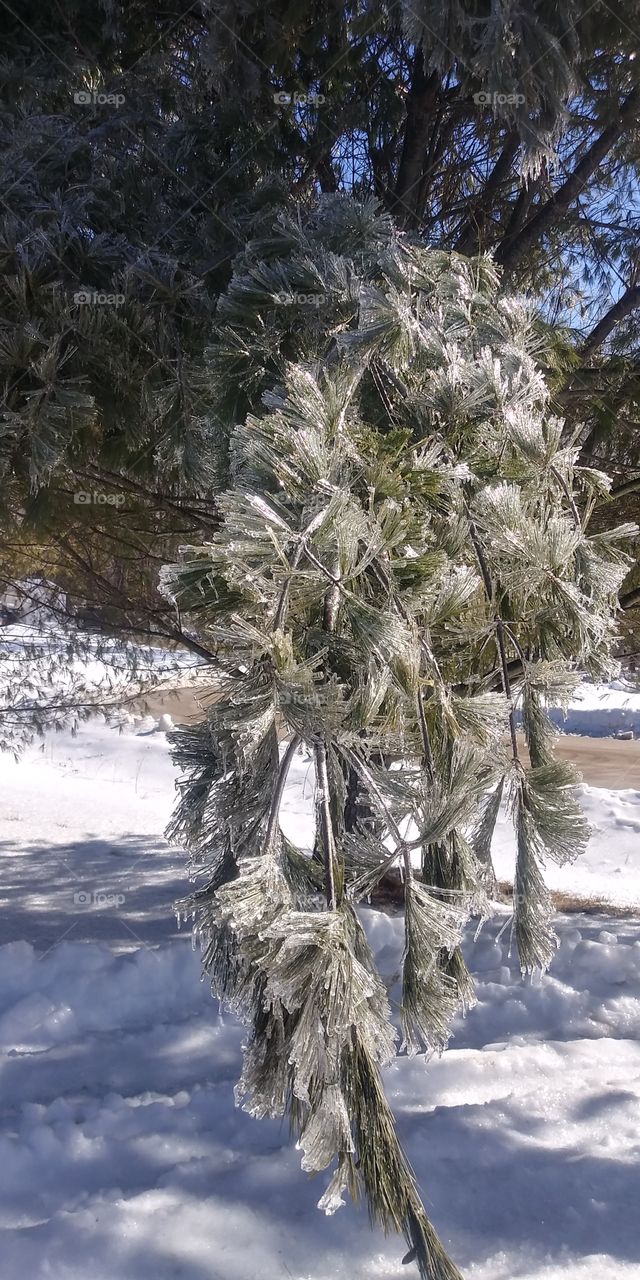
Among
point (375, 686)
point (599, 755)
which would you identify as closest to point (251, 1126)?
point (375, 686)

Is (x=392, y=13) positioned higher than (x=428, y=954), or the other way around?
(x=392, y=13)

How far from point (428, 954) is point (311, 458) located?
0.70 meters

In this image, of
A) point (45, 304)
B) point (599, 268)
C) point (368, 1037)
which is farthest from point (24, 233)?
point (599, 268)

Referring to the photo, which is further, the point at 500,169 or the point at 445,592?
the point at 500,169

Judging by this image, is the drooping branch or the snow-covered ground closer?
the snow-covered ground

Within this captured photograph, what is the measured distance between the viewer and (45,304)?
2.21 m

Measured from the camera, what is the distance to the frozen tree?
0.98m

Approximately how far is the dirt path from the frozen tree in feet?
26.4

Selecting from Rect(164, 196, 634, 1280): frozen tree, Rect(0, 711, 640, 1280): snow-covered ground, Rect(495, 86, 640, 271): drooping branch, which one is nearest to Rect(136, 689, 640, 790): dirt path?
Rect(0, 711, 640, 1280): snow-covered ground

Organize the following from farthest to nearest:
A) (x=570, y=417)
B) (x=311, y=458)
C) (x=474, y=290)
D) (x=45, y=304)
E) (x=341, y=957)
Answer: (x=570, y=417)
(x=45, y=304)
(x=474, y=290)
(x=311, y=458)
(x=341, y=957)

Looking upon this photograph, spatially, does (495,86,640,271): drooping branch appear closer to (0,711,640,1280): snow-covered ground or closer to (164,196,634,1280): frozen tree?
(164,196,634,1280): frozen tree

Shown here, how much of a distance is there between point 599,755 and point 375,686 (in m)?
11.5

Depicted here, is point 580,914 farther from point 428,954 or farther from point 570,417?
point 428,954

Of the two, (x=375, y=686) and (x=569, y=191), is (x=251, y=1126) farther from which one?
(x=569, y=191)
